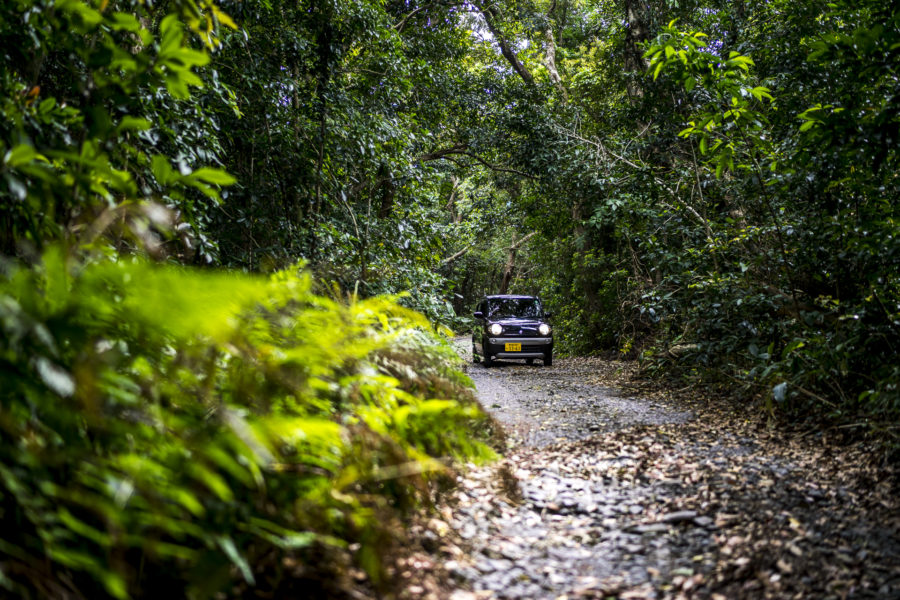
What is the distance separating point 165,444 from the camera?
176 cm

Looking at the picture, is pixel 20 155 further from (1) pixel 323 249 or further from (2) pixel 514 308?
(2) pixel 514 308

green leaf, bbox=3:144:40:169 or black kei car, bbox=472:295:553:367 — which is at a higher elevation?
green leaf, bbox=3:144:40:169

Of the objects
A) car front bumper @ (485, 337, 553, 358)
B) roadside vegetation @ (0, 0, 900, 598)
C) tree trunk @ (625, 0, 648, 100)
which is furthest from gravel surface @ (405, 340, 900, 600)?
tree trunk @ (625, 0, 648, 100)

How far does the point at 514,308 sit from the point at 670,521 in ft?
33.9

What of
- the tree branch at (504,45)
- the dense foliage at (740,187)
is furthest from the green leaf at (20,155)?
the tree branch at (504,45)

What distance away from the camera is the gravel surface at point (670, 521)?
2.34 metres

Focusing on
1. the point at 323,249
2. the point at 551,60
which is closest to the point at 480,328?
the point at 323,249

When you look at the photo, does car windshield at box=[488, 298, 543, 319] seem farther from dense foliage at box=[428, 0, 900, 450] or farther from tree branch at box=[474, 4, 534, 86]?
tree branch at box=[474, 4, 534, 86]

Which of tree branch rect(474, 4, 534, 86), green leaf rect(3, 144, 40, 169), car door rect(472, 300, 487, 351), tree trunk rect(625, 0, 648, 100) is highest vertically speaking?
tree branch rect(474, 4, 534, 86)

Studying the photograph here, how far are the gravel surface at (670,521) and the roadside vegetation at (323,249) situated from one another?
44cm

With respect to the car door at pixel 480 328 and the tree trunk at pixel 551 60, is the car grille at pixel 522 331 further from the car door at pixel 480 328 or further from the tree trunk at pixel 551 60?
the tree trunk at pixel 551 60

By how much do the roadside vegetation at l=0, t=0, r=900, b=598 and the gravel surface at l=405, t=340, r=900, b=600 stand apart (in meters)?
0.44

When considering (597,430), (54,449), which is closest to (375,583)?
(54,449)

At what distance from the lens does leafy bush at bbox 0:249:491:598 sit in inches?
53.3
